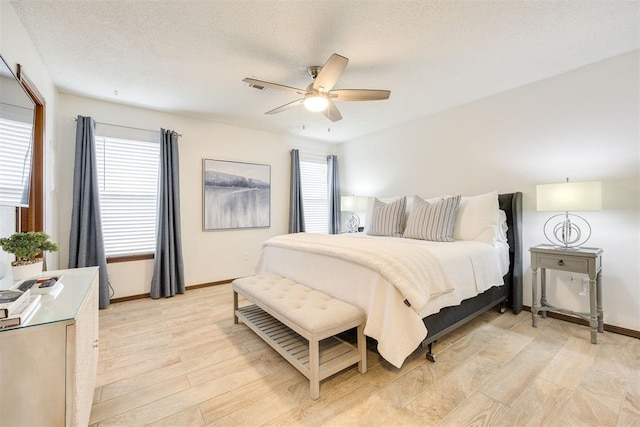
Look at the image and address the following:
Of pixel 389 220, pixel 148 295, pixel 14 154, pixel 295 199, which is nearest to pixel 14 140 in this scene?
pixel 14 154

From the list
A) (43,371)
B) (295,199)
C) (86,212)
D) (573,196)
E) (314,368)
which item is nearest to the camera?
(43,371)

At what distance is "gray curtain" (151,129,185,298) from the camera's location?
3.57 meters

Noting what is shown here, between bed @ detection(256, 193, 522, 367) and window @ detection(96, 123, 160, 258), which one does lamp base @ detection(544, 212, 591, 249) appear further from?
window @ detection(96, 123, 160, 258)

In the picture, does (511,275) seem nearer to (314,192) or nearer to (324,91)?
(324,91)

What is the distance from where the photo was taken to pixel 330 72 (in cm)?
211

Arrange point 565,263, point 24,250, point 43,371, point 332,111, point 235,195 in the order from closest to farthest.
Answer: point 43,371
point 24,250
point 565,263
point 332,111
point 235,195

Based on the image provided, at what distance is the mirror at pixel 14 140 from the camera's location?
1493 millimetres

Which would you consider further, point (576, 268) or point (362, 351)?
point (576, 268)

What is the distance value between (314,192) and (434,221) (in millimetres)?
2733

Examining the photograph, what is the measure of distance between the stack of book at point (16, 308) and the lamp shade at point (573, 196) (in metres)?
3.48

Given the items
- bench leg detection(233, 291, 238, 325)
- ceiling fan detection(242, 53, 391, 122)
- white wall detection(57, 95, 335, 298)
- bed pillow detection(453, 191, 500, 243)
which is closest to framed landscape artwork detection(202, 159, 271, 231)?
white wall detection(57, 95, 335, 298)

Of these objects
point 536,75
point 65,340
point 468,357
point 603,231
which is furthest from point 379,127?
point 65,340

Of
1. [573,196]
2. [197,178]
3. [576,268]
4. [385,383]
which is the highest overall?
[197,178]

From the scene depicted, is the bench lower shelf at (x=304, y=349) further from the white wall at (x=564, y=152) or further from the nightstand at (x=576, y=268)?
the white wall at (x=564, y=152)
